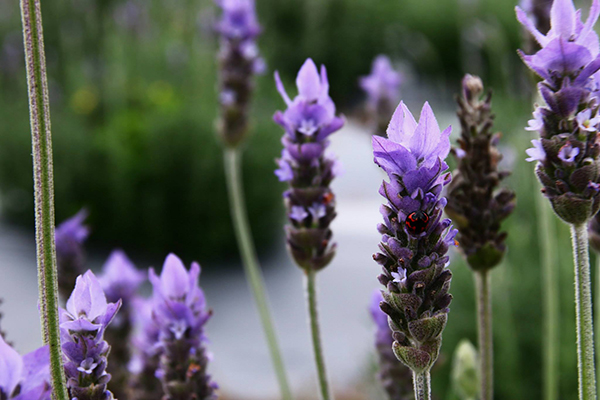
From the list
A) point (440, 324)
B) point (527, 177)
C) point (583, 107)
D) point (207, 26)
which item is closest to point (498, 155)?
point (583, 107)

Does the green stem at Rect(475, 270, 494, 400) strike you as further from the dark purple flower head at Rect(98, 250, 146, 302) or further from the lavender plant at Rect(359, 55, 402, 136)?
the lavender plant at Rect(359, 55, 402, 136)

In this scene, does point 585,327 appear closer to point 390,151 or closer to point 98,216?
point 390,151

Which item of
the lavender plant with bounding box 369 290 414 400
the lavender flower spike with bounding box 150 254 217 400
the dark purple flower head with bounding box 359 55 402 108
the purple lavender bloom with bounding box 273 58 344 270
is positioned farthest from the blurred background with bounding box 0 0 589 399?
the lavender flower spike with bounding box 150 254 217 400

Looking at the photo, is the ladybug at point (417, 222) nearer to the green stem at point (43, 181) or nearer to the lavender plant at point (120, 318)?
the green stem at point (43, 181)

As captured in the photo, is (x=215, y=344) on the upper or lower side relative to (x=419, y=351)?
lower

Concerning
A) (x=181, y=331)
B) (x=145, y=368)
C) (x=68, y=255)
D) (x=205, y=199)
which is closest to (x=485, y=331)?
(x=181, y=331)

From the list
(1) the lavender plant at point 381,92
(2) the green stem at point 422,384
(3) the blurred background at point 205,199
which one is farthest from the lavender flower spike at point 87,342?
(3) the blurred background at point 205,199
